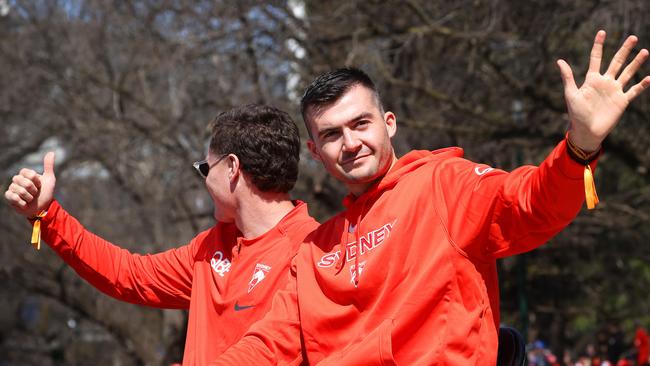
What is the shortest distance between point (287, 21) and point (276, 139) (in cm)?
924

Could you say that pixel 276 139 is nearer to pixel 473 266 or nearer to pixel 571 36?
pixel 473 266

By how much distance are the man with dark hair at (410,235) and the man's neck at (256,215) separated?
67cm

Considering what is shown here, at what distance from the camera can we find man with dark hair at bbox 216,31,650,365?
2822mm

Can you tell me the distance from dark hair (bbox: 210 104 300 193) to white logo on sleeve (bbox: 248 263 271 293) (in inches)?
14.5

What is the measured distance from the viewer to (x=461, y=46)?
39.5ft

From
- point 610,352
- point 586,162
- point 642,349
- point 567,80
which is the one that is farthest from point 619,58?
point 610,352

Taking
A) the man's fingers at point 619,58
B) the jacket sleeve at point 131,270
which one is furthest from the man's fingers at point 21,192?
the man's fingers at point 619,58

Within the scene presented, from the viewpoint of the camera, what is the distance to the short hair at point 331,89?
136 inches

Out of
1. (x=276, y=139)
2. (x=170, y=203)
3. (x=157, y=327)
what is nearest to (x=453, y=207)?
(x=276, y=139)

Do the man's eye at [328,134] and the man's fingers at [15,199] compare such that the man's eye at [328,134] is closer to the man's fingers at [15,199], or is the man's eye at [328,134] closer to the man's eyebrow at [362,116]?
the man's eyebrow at [362,116]

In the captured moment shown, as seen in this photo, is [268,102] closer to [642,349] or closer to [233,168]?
[642,349]

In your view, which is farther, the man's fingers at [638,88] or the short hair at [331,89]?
the short hair at [331,89]

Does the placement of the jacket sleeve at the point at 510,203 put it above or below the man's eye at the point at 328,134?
below

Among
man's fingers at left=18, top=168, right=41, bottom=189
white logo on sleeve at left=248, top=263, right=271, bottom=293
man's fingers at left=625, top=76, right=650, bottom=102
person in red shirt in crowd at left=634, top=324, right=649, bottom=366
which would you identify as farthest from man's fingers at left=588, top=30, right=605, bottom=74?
person in red shirt in crowd at left=634, top=324, right=649, bottom=366
